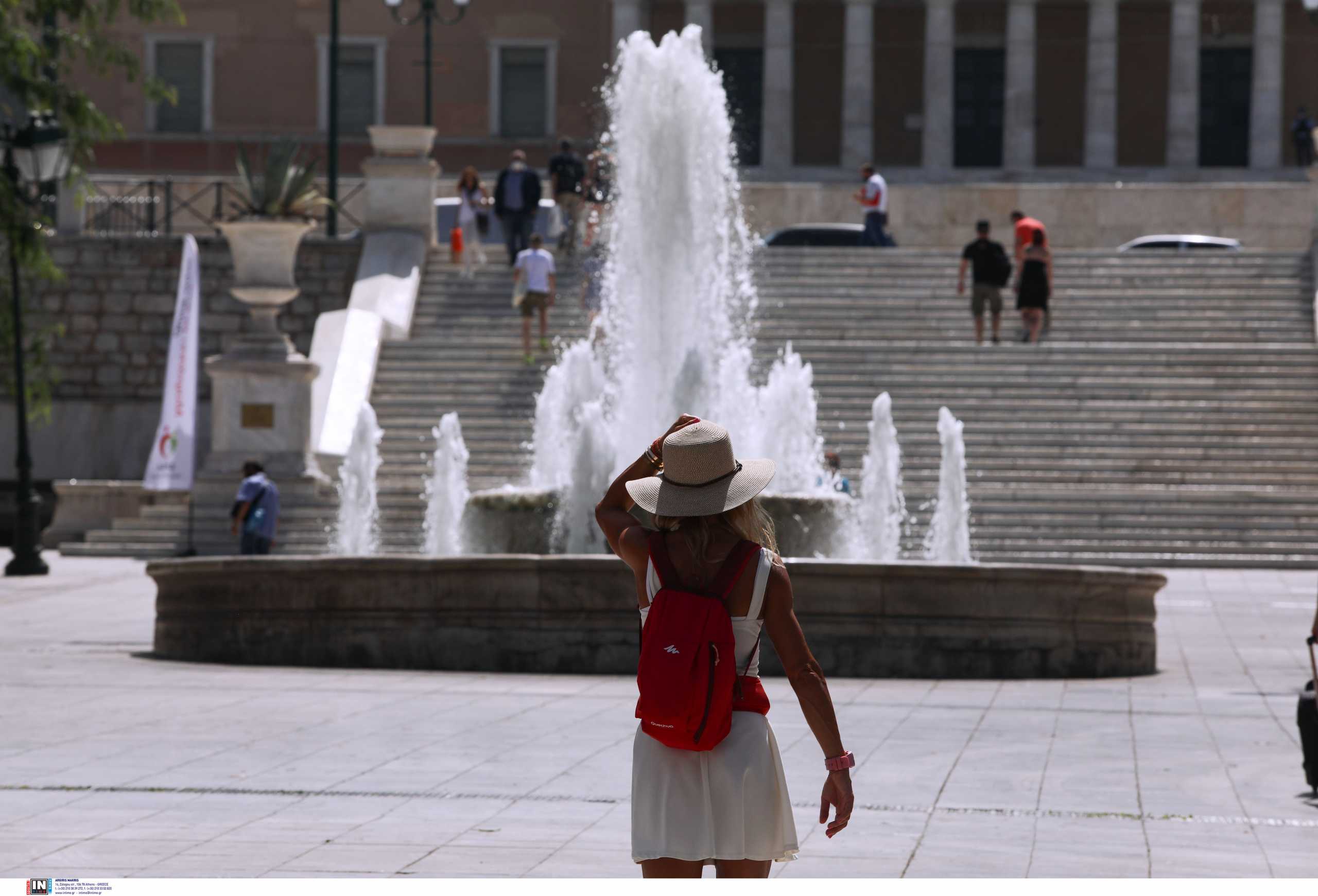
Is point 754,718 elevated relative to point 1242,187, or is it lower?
lower

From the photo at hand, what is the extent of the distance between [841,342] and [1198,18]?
2944cm

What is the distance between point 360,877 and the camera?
590 centimetres

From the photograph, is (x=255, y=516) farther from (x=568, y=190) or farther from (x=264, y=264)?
(x=568, y=190)

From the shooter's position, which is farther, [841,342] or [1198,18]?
[1198,18]

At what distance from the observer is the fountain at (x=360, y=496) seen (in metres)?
20.9

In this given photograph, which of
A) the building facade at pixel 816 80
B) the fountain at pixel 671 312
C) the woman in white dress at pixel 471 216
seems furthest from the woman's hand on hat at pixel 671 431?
the building facade at pixel 816 80

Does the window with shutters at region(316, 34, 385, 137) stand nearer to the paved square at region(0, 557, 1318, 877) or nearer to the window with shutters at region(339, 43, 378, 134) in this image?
the window with shutters at region(339, 43, 378, 134)

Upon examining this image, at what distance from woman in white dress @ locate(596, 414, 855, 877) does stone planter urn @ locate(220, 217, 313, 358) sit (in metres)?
19.7

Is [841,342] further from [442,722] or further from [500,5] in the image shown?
[500,5]

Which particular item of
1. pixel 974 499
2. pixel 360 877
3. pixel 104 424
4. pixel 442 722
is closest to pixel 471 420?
pixel 974 499

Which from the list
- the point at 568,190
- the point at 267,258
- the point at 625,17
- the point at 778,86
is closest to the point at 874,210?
the point at 568,190

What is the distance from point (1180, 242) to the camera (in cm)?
3397

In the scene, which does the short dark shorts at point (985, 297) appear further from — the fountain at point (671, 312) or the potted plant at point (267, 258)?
the potted plant at point (267, 258)

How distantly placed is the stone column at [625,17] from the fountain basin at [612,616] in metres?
40.6
